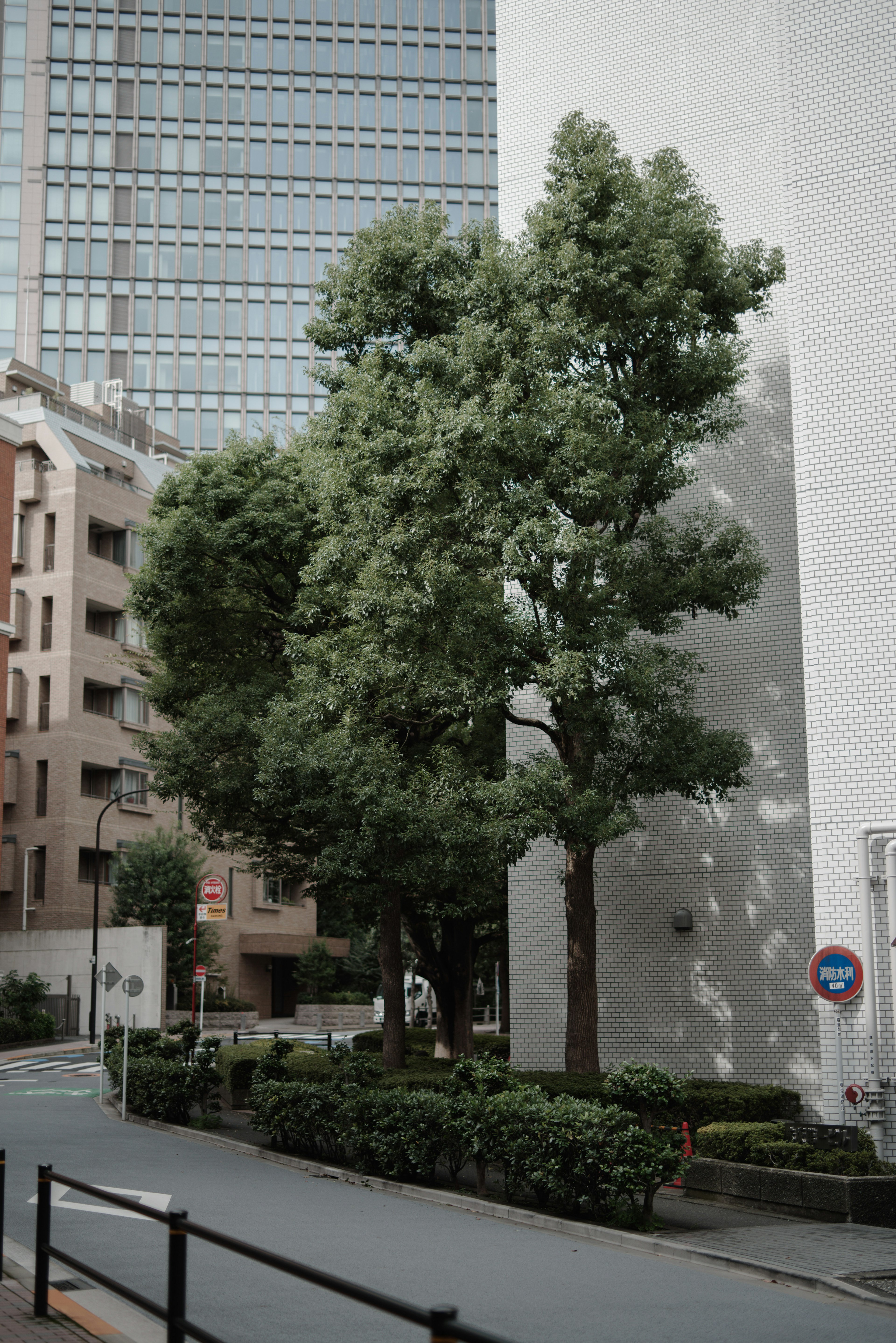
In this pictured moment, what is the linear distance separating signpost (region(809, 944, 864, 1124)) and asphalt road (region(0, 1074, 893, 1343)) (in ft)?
14.3

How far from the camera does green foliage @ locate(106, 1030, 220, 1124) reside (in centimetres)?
2036

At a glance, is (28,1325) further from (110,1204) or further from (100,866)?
(100,866)

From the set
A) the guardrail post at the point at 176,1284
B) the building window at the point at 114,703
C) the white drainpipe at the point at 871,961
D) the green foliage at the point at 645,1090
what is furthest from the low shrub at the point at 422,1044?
the building window at the point at 114,703

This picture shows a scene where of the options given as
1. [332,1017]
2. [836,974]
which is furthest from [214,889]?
[332,1017]

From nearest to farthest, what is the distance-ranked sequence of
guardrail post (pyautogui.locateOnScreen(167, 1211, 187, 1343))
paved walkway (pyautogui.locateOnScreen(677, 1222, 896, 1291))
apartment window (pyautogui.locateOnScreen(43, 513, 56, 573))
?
1. guardrail post (pyautogui.locateOnScreen(167, 1211, 187, 1343))
2. paved walkway (pyautogui.locateOnScreen(677, 1222, 896, 1291))
3. apartment window (pyautogui.locateOnScreen(43, 513, 56, 573))

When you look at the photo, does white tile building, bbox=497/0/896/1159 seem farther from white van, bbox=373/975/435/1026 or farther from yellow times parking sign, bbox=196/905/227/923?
white van, bbox=373/975/435/1026

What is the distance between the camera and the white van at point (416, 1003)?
53.5 meters

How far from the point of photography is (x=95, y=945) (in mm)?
43438

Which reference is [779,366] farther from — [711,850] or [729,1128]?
[729,1128]

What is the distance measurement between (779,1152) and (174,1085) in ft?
33.4

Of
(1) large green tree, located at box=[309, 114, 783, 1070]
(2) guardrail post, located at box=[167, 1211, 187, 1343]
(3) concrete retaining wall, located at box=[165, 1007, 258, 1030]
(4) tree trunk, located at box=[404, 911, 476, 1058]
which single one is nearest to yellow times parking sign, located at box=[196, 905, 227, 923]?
(4) tree trunk, located at box=[404, 911, 476, 1058]

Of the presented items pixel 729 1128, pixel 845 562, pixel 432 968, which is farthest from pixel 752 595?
pixel 432 968

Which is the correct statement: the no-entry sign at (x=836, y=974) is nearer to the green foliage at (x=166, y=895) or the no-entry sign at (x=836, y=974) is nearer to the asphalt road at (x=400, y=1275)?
the asphalt road at (x=400, y=1275)

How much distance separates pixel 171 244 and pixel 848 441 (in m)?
92.6
